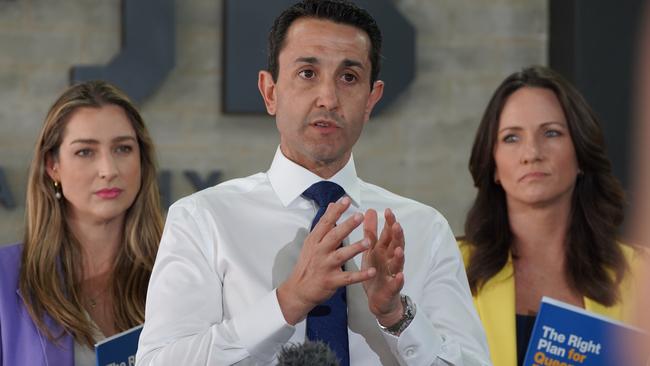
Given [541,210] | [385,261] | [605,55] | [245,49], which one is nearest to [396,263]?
[385,261]

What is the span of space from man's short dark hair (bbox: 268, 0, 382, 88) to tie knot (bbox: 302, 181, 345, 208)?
0.22m

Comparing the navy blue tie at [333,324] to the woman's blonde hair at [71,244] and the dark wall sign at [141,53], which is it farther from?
the dark wall sign at [141,53]

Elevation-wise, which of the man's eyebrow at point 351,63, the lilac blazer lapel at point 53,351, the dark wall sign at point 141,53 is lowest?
the lilac blazer lapel at point 53,351

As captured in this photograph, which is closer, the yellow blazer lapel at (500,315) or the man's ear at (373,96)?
the man's ear at (373,96)

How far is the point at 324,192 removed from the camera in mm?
1771

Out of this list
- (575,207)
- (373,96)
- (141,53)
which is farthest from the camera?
(141,53)

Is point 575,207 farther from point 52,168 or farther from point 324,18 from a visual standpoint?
point 52,168

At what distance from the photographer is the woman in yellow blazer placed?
107 inches

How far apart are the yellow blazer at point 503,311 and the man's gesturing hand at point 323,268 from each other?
4.08ft

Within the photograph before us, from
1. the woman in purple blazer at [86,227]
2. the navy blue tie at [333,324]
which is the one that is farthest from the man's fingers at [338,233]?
the woman in purple blazer at [86,227]

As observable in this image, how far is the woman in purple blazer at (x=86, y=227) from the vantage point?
260 cm

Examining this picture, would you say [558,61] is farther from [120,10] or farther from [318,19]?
[318,19]

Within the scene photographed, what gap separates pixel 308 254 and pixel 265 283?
0.29 meters

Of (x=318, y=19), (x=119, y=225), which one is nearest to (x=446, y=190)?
(x=119, y=225)
